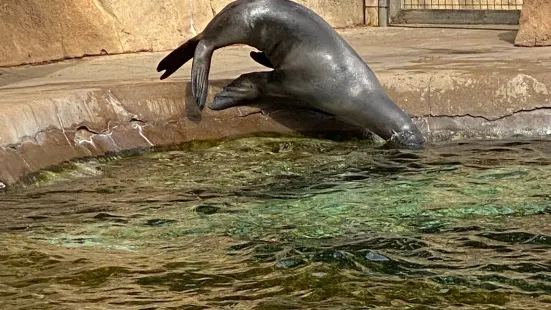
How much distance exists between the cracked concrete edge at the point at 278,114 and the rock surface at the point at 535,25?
2102 millimetres

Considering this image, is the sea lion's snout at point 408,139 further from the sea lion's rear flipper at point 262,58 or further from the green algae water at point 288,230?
the sea lion's rear flipper at point 262,58

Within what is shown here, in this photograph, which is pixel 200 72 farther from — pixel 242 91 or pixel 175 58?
pixel 175 58

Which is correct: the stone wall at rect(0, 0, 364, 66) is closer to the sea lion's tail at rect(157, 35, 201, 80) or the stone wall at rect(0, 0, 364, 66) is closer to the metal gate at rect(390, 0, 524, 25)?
the metal gate at rect(390, 0, 524, 25)

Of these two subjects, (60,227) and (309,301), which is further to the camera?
(60,227)

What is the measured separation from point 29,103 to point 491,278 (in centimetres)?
302

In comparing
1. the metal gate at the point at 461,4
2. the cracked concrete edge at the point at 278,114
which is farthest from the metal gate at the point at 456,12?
the cracked concrete edge at the point at 278,114

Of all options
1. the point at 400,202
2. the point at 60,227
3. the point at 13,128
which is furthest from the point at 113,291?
the point at 13,128

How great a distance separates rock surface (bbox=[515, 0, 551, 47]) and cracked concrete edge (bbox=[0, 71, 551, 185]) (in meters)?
2.10

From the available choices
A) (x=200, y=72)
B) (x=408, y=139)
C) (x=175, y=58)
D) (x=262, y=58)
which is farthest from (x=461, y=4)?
(x=200, y=72)

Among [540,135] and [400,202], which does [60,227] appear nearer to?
[400,202]

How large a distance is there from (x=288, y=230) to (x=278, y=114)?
7.59 ft

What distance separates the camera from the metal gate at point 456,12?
1048cm

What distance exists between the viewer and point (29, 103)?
18.3ft

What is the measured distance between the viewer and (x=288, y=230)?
4.11 m
